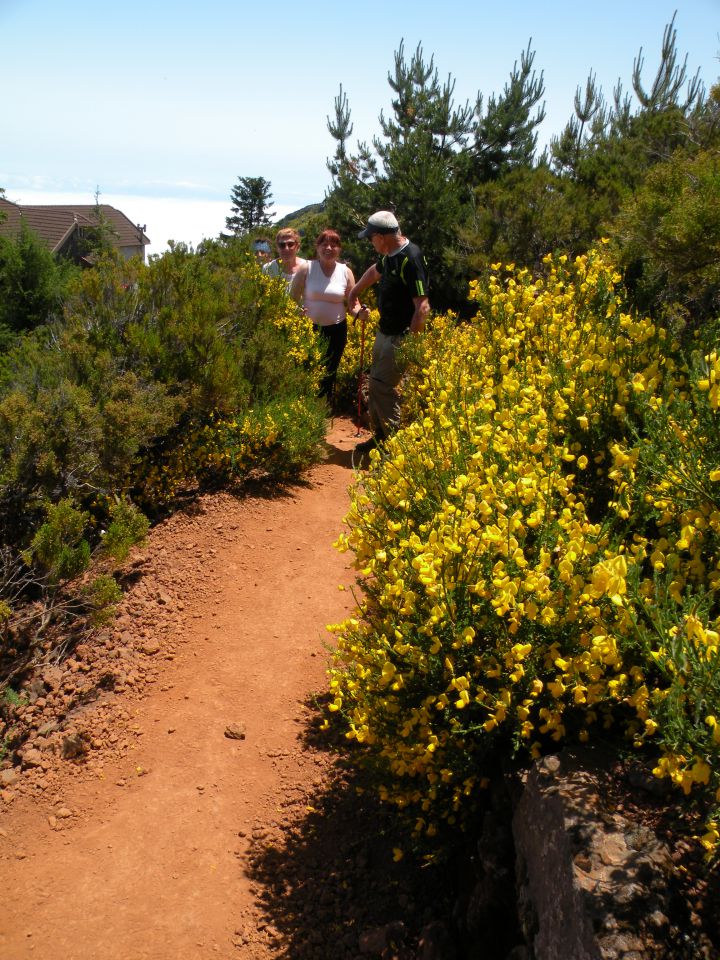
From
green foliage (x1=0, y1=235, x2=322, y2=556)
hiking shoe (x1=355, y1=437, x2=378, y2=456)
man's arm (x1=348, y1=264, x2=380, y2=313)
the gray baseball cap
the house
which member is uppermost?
the house

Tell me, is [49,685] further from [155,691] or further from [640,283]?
[640,283]

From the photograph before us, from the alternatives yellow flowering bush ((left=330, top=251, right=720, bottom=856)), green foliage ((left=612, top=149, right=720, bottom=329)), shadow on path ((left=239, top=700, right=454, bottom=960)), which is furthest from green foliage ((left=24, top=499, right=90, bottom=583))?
green foliage ((left=612, top=149, right=720, bottom=329))

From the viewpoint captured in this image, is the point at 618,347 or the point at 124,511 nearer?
the point at 618,347

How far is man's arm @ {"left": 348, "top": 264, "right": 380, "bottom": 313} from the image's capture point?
6.62 m

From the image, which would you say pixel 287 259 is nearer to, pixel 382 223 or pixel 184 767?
pixel 382 223

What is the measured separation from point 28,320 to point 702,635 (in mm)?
15770

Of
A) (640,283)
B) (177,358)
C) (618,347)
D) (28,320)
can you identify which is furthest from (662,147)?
(28,320)

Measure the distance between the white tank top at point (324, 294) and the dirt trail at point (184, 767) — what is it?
9.06 ft

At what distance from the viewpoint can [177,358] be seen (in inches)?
219

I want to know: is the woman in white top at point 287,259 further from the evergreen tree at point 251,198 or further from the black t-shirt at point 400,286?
the evergreen tree at point 251,198

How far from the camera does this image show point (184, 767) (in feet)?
11.7

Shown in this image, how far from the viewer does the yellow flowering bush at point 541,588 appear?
198 cm

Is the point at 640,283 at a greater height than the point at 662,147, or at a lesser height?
lesser

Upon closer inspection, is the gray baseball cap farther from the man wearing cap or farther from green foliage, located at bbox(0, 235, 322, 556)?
green foliage, located at bbox(0, 235, 322, 556)
